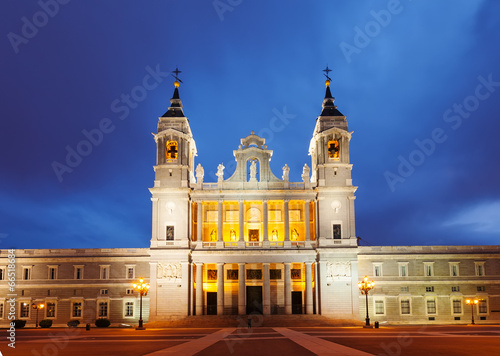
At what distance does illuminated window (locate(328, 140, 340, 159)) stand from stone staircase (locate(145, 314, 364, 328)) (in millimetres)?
21852

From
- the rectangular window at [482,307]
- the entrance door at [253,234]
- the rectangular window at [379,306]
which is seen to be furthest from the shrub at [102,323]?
the rectangular window at [482,307]

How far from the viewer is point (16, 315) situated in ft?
216

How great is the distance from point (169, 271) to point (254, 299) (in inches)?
474

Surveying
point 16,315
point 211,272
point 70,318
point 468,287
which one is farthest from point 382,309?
point 16,315

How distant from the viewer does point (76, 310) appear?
66.6 m

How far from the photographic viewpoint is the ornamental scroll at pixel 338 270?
214 feet

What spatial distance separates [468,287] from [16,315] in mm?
59207

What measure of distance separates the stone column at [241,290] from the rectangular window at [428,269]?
24217 mm

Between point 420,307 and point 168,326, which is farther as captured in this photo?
point 420,307

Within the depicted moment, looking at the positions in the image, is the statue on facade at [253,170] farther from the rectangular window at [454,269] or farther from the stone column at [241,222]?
the rectangular window at [454,269]

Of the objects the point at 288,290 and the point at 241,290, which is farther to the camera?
the point at 241,290

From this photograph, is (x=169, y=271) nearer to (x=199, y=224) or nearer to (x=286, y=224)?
(x=199, y=224)

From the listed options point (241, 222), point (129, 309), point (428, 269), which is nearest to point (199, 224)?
point (241, 222)

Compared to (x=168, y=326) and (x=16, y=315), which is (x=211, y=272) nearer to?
(x=168, y=326)
